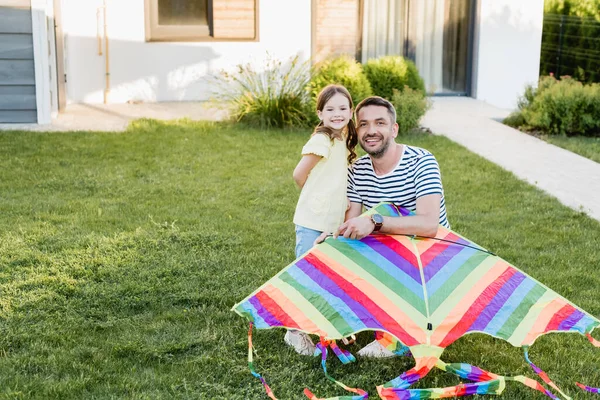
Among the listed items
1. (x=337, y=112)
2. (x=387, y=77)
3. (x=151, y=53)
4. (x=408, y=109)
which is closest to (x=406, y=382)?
(x=337, y=112)

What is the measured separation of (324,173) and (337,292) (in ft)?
2.03

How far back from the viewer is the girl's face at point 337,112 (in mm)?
3617

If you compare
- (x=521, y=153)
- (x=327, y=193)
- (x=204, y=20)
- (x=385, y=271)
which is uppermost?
(x=204, y=20)

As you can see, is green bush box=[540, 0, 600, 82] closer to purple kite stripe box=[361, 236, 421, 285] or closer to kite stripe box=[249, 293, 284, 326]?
purple kite stripe box=[361, 236, 421, 285]

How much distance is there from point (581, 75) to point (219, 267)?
1103 centimetres

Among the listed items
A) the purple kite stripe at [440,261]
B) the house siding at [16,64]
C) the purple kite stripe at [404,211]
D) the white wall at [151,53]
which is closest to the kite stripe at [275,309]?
the purple kite stripe at [440,261]

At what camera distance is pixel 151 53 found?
11.5 m

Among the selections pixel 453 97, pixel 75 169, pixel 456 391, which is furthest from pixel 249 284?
pixel 453 97

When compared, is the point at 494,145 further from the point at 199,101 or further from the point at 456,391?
the point at 456,391

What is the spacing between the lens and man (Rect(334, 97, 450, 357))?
3432 mm

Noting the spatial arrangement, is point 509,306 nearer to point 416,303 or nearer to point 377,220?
point 416,303

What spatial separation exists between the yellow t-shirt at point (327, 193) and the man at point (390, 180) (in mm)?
80

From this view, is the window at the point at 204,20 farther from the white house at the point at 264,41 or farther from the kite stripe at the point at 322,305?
the kite stripe at the point at 322,305

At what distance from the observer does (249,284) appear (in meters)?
4.48
